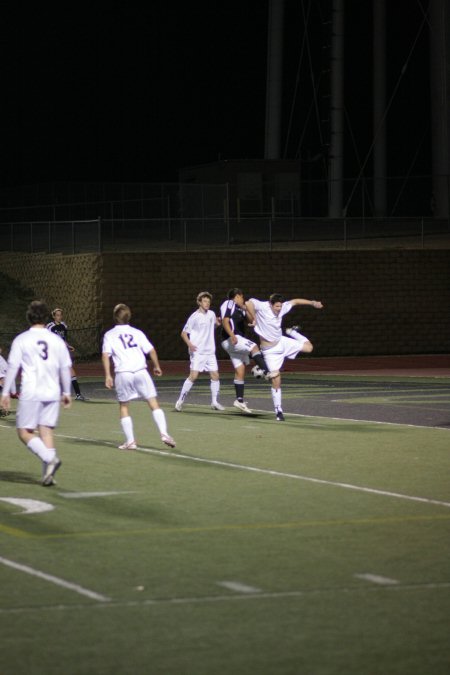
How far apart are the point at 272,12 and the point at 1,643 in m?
45.7

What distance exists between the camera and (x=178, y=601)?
880cm

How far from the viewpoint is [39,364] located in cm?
1395

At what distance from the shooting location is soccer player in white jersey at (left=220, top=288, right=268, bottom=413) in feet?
→ 78.2

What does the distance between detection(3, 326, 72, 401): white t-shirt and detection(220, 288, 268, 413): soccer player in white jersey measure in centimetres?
972

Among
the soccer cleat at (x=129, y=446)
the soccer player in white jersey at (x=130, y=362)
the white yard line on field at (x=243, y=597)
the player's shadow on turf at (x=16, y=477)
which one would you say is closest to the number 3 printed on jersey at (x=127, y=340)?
the soccer player in white jersey at (x=130, y=362)

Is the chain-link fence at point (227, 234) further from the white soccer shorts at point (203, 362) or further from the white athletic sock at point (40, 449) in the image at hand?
the white athletic sock at point (40, 449)

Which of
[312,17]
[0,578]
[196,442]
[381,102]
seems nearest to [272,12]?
[381,102]

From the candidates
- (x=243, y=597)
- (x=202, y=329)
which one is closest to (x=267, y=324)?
(x=202, y=329)

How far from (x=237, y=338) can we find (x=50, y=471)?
1015 centimetres

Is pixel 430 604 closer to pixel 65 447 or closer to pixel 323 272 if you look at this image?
pixel 65 447

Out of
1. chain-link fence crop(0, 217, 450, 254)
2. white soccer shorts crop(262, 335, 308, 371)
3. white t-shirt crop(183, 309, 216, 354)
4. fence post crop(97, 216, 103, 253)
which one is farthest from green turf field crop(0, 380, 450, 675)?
chain-link fence crop(0, 217, 450, 254)

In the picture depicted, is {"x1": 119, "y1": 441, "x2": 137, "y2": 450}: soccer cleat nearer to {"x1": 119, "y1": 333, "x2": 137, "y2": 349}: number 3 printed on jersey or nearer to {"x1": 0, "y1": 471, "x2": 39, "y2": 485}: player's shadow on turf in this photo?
{"x1": 119, "y1": 333, "x2": 137, "y2": 349}: number 3 printed on jersey

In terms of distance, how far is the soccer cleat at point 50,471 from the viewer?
1398 cm

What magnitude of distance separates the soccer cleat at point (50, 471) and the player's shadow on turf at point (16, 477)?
1.53ft
